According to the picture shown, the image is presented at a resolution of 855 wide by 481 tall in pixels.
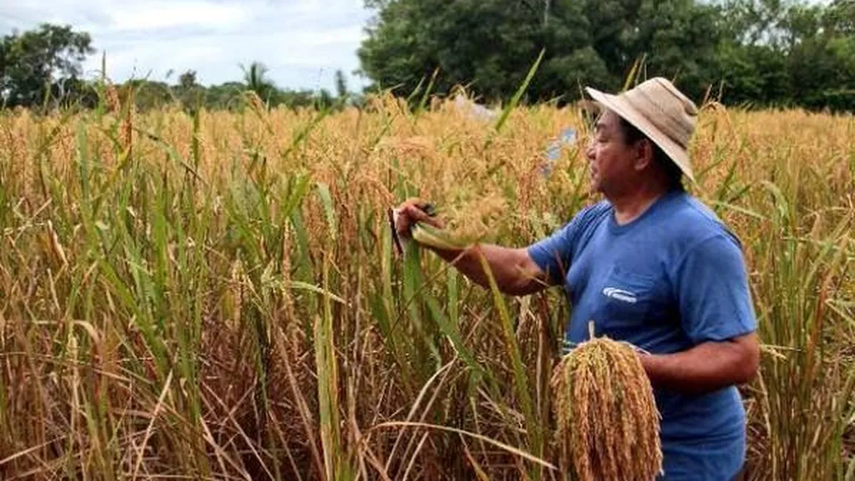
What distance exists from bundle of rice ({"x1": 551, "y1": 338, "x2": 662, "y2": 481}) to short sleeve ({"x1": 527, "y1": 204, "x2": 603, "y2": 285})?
0.68 meters

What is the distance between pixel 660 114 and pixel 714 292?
1.19ft

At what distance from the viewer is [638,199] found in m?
1.99

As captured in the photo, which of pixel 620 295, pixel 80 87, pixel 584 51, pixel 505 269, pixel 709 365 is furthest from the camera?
pixel 584 51

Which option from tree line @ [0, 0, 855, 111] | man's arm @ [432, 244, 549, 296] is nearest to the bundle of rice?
man's arm @ [432, 244, 549, 296]

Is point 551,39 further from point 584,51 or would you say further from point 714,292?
point 714,292

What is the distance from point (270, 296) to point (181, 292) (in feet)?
0.52

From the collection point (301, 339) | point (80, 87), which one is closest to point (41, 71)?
point (80, 87)

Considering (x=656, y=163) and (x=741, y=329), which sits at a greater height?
(x=656, y=163)

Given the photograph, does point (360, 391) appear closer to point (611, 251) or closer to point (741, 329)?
point (611, 251)

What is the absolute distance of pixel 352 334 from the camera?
6.72 feet

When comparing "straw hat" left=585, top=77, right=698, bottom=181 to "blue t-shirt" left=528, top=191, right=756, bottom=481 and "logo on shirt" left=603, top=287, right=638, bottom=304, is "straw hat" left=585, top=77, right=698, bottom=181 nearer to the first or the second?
"blue t-shirt" left=528, top=191, right=756, bottom=481

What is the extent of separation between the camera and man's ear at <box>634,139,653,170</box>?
1.97 meters

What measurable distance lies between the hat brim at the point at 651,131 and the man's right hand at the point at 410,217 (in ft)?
1.26

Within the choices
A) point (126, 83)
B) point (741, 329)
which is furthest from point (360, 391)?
point (126, 83)
